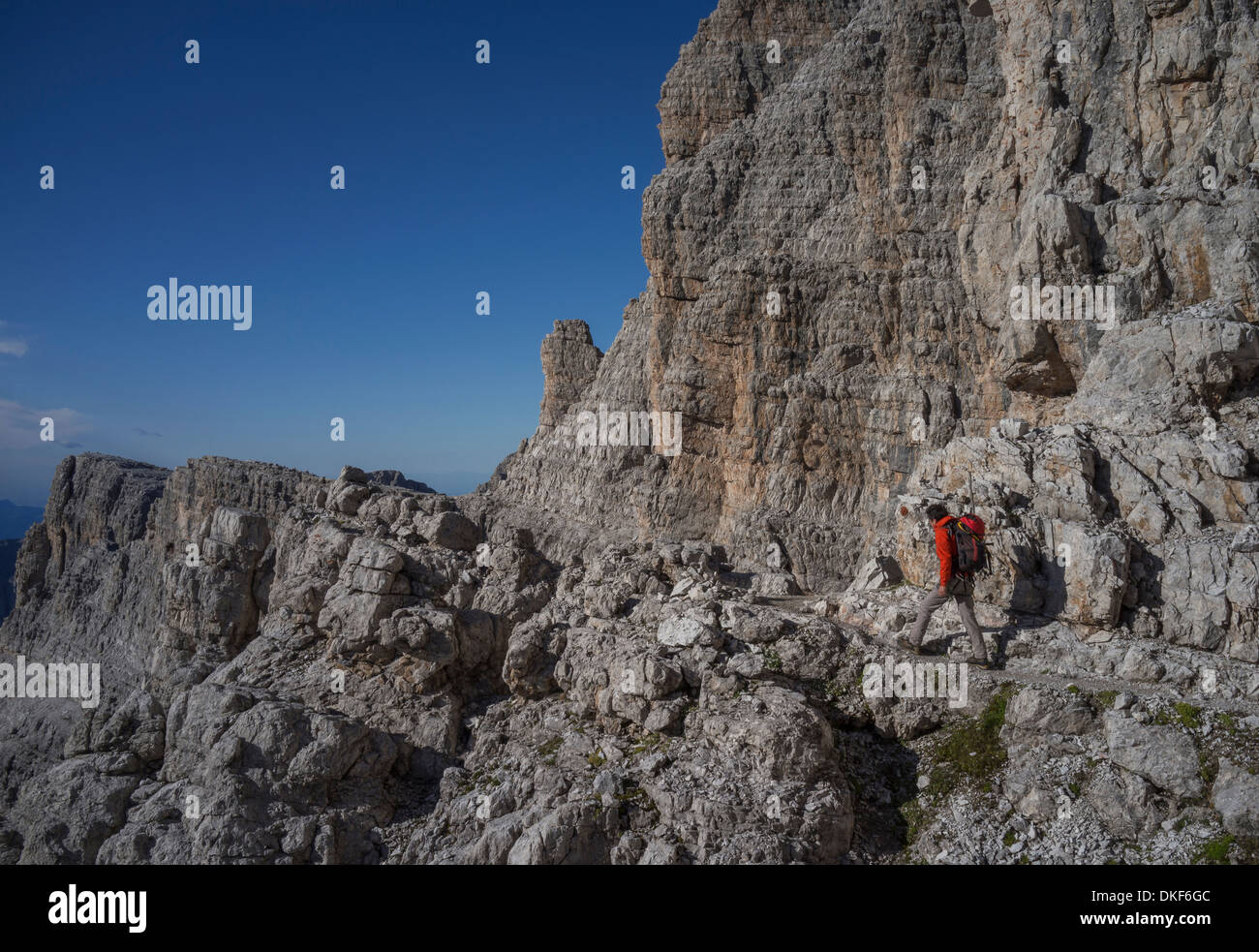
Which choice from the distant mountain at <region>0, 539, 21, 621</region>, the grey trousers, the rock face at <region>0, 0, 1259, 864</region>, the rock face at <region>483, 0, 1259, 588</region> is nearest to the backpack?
the grey trousers

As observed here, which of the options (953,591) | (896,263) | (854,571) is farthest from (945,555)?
(896,263)

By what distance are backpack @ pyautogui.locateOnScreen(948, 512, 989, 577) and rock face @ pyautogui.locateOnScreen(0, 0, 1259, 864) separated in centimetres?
142

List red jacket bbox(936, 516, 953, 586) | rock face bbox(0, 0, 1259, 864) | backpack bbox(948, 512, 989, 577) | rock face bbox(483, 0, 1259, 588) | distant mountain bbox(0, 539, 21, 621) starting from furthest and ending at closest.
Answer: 1. distant mountain bbox(0, 539, 21, 621)
2. rock face bbox(483, 0, 1259, 588)
3. backpack bbox(948, 512, 989, 577)
4. red jacket bbox(936, 516, 953, 586)
5. rock face bbox(0, 0, 1259, 864)

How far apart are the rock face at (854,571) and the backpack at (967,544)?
1422 millimetres

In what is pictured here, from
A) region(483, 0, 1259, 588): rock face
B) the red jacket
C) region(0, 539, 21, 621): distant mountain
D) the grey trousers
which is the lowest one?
region(0, 539, 21, 621): distant mountain

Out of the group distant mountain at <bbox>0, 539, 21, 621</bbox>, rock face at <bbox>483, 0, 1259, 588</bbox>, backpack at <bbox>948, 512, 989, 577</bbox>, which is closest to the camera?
backpack at <bbox>948, 512, 989, 577</bbox>

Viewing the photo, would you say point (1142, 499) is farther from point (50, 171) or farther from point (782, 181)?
point (50, 171)

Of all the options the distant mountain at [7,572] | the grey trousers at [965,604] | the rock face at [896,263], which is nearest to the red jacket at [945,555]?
the grey trousers at [965,604]

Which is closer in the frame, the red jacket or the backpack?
the red jacket

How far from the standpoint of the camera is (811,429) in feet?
119

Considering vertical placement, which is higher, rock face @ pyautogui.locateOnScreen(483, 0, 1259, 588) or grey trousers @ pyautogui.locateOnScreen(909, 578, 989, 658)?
rock face @ pyautogui.locateOnScreen(483, 0, 1259, 588)

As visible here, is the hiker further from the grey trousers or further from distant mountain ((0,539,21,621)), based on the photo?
distant mountain ((0,539,21,621))

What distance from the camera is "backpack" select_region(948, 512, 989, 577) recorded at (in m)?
11.9
